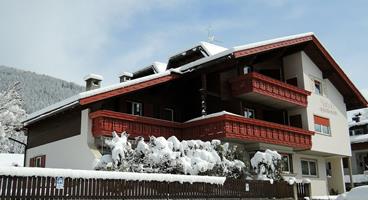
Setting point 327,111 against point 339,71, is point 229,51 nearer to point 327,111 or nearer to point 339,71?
point 327,111

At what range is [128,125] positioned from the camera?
1964 cm

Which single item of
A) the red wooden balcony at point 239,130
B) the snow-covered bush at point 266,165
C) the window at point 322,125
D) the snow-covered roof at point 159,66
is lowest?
the snow-covered bush at point 266,165

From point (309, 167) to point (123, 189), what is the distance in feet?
62.4

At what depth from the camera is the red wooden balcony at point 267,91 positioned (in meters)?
22.7

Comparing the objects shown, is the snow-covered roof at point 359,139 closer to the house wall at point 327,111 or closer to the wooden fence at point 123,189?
the house wall at point 327,111

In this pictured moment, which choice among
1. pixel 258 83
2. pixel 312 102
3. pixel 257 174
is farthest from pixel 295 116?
pixel 257 174

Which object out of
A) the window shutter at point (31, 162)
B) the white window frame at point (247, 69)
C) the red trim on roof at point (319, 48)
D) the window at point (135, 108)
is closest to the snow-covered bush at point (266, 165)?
the red trim on roof at point (319, 48)

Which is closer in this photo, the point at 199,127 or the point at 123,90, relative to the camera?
the point at 123,90

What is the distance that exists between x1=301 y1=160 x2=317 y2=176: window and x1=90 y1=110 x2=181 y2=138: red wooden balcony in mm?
10443

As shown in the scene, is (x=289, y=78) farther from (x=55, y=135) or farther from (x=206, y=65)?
(x=55, y=135)

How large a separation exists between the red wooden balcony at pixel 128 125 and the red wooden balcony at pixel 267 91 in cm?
A: 413

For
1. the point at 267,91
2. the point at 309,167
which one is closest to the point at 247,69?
the point at 267,91

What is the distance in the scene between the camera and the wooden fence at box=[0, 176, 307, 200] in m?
10.4

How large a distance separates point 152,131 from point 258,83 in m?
6.61
